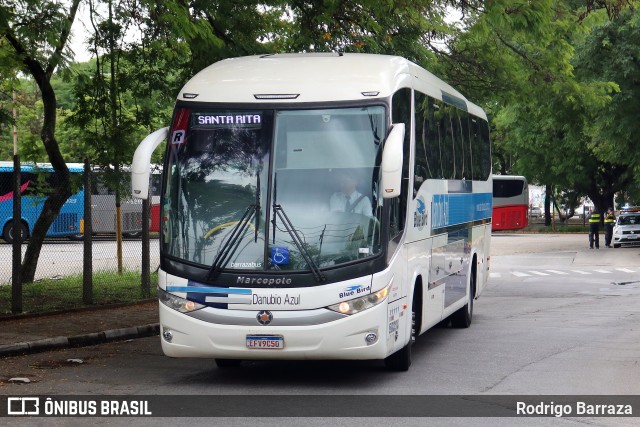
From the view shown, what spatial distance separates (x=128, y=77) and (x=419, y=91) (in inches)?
319

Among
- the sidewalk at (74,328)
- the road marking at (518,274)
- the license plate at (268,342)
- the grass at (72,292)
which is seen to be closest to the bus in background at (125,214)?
the grass at (72,292)

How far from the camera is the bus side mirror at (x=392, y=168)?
34.1 feet

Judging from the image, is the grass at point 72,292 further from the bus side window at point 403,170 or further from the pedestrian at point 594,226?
the pedestrian at point 594,226

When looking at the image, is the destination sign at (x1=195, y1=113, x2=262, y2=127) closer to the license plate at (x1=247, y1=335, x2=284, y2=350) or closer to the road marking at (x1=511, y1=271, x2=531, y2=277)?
the license plate at (x1=247, y1=335, x2=284, y2=350)

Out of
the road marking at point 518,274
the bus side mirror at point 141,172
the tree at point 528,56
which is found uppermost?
the tree at point 528,56

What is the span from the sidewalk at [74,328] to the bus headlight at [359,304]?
447 cm

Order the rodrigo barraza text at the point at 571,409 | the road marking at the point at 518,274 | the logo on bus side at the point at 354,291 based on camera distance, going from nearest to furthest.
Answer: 1. the rodrigo barraza text at the point at 571,409
2. the logo on bus side at the point at 354,291
3. the road marking at the point at 518,274

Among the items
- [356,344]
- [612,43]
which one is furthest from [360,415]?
[612,43]

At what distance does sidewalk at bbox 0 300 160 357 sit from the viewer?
44.6 ft

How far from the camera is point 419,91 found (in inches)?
506

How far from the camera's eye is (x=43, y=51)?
55.6 ft

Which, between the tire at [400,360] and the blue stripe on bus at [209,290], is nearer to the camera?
the blue stripe on bus at [209,290]

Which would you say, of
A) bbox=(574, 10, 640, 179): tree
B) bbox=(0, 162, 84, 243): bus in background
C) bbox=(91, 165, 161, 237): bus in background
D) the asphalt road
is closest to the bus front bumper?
the asphalt road

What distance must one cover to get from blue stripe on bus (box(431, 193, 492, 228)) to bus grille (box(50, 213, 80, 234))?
1857 cm
